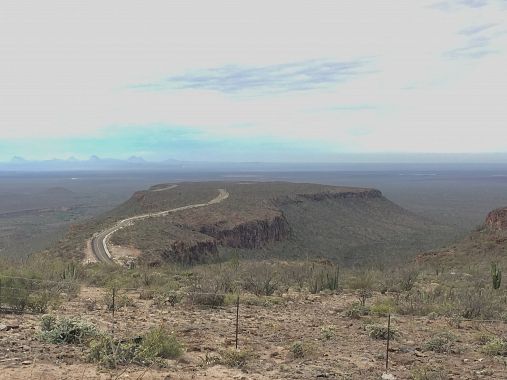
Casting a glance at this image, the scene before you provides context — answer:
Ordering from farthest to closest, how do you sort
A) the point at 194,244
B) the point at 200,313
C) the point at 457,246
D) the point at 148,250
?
the point at 194,244 → the point at 457,246 → the point at 148,250 → the point at 200,313

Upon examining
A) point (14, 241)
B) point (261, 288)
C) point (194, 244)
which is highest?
point (261, 288)

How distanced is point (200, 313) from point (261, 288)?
147 inches

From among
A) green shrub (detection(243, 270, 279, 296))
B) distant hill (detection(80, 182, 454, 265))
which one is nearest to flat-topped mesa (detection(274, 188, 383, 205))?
distant hill (detection(80, 182, 454, 265))

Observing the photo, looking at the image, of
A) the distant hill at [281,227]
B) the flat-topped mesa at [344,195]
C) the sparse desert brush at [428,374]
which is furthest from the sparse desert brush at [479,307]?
the flat-topped mesa at [344,195]

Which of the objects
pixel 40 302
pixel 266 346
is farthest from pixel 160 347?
pixel 40 302

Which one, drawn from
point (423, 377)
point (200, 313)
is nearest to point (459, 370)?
point (423, 377)

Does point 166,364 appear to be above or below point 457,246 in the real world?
above

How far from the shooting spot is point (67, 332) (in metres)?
9.36

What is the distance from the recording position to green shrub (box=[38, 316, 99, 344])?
9.27 m

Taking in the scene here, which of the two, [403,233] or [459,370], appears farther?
[403,233]

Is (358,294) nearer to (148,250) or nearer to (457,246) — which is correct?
(148,250)

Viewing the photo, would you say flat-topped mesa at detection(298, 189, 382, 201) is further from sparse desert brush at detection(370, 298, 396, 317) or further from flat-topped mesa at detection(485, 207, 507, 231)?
sparse desert brush at detection(370, 298, 396, 317)

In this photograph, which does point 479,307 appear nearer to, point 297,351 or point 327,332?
point 327,332

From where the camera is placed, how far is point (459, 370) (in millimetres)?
8719
